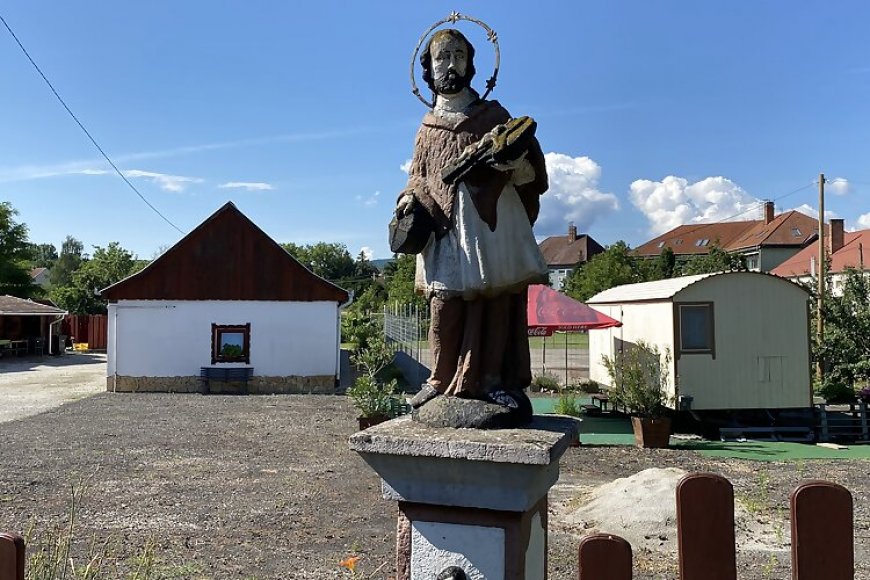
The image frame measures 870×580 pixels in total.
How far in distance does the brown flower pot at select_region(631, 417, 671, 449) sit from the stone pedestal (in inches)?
418

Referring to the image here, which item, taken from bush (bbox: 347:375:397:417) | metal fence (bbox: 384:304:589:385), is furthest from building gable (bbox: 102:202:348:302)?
bush (bbox: 347:375:397:417)

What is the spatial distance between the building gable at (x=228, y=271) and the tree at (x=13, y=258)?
27.7 m

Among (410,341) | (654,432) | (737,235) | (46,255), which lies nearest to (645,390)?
(654,432)

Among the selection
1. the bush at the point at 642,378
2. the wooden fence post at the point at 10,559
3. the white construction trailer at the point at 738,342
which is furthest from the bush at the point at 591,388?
the wooden fence post at the point at 10,559

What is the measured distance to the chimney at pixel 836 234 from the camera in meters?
46.6

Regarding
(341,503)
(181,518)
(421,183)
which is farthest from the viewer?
(341,503)

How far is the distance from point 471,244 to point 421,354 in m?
Result: 26.6

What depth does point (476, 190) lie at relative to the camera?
111 inches

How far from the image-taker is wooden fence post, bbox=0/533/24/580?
210cm

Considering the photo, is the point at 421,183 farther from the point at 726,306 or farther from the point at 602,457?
the point at 726,306

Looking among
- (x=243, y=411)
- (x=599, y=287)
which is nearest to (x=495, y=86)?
(x=243, y=411)

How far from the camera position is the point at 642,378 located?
43.9ft

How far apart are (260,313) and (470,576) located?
65.4 feet

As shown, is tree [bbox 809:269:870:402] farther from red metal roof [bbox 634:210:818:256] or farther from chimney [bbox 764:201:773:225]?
chimney [bbox 764:201:773:225]
